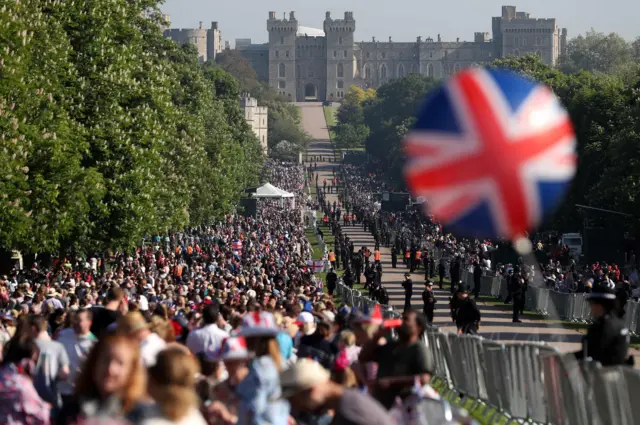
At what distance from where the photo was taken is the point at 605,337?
1297 cm

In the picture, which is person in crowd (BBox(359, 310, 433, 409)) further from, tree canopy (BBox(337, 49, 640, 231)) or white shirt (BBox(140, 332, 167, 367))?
tree canopy (BBox(337, 49, 640, 231))

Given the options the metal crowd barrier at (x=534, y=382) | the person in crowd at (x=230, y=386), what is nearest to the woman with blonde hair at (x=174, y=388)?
the person in crowd at (x=230, y=386)

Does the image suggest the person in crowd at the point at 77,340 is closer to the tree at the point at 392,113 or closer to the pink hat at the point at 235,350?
the pink hat at the point at 235,350

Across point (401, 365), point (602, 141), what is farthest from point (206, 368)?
point (602, 141)

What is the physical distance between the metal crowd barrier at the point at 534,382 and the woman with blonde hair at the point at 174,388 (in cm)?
378

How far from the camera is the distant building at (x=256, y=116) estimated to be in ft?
532

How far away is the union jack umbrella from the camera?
34.0ft

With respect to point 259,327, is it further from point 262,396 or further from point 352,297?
point 352,297

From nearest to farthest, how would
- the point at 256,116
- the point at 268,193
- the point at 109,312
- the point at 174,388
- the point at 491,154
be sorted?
1. the point at 174,388
2. the point at 491,154
3. the point at 109,312
4. the point at 268,193
5. the point at 256,116

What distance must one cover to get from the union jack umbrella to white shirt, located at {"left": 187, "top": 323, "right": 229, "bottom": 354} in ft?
9.95

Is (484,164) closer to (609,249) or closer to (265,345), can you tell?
(265,345)

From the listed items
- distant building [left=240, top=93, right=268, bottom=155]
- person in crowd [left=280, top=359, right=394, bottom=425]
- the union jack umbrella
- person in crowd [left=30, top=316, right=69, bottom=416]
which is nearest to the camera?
person in crowd [left=280, top=359, right=394, bottom=425]

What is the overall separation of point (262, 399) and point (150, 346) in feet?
9.31

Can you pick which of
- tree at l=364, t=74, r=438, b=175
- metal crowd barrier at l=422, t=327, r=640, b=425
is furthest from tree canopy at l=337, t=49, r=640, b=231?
tree at l=364, t=74, r=438, b=175
